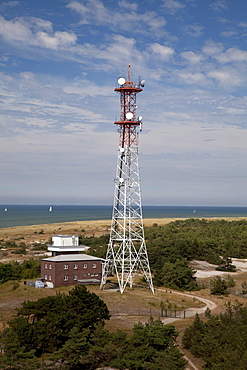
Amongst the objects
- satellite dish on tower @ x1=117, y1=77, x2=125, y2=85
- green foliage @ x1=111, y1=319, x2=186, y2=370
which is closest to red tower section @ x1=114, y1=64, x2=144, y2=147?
satellite dish on tower @ x1=117, y1=77, x2=125, y2=85

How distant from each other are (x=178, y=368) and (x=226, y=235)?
7878 centimetres

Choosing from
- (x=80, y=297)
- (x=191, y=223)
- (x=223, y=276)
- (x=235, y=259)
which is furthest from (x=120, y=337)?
(x=191, y=223)

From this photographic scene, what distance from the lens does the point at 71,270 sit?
52.4 meters

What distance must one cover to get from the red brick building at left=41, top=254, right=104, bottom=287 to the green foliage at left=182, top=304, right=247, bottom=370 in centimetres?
2386

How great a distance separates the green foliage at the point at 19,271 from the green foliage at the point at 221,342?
31.4m

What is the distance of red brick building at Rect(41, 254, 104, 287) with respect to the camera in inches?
2025

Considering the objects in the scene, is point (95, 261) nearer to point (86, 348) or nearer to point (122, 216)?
point (122, 216)

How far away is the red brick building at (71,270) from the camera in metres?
51.4

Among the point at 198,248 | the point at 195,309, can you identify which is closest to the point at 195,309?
the point at 195,309

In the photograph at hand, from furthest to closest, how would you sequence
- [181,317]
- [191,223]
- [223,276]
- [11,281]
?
1. [191,223]
2. [223,276]
3. [11,281]
4. [181,317]

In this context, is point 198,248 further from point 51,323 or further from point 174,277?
point 51,323

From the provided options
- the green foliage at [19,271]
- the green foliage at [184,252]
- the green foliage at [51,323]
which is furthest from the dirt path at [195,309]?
the green foliage at [19,271]

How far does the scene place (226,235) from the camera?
9944cm

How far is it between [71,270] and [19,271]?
9.98 metres
